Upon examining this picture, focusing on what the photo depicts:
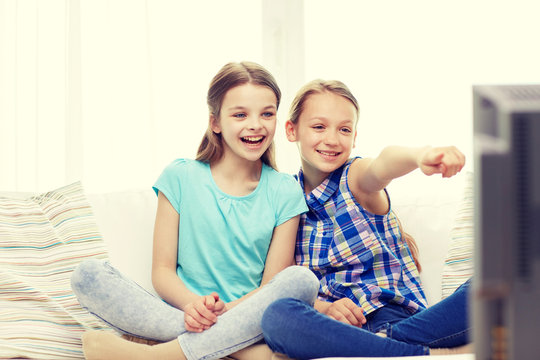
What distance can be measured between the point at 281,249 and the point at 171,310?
35 cm

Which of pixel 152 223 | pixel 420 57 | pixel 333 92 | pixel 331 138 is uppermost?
pixel 420 57

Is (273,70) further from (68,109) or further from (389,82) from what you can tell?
(68,109)

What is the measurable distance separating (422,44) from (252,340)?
1677 mm

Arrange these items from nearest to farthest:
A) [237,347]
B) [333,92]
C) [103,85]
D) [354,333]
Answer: [354,333] < [237,347] < [333,92] < [103,85]

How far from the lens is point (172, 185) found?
1601 millimetres

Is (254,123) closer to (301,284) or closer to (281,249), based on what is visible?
(281,249)

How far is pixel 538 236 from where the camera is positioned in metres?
0.52

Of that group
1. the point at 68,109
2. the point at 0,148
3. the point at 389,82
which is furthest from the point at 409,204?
the point at 0,148

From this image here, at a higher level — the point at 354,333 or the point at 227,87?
the point at 227,87

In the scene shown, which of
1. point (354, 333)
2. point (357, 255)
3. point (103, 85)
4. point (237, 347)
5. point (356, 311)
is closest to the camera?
point (354, 333)

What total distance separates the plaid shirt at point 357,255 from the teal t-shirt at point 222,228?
88 mm

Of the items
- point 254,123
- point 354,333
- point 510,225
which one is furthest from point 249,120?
point 510,225

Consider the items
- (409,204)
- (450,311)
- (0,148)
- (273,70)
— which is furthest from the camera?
(273,70)

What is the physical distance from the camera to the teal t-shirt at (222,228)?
1.54 m
